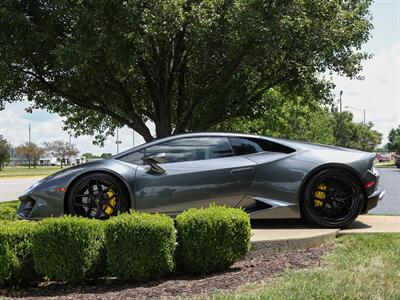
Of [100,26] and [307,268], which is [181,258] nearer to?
[307,268]

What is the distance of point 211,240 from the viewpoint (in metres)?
4.59

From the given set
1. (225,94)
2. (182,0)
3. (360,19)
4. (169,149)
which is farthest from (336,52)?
(169,149)

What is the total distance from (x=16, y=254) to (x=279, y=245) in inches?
101

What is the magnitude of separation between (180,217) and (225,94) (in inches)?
310

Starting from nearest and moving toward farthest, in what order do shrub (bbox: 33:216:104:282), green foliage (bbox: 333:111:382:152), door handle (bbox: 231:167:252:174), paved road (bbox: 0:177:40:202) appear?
shrub (bbox: 33:216:104:282) → door handle (bbox: 231:167:252:174) → paved road (bbox: 0:177:40:202) → green foliage (bbox: 333:111:382:152)

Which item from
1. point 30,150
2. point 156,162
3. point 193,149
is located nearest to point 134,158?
point 156,162

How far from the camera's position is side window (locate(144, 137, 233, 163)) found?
6211 millimetres

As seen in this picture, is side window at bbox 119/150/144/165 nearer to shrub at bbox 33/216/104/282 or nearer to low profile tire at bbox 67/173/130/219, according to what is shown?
low profile tire at bbox 67/173/130/219

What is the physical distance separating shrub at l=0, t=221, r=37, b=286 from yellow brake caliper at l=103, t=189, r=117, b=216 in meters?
1.42

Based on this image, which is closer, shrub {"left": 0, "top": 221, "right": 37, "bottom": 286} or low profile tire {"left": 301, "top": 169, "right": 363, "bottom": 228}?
shrub {"left": 0, "top": 221, "right": 37, "bottom": 286}

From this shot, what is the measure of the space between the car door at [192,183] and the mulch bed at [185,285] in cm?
119

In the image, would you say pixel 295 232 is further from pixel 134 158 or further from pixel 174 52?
pixel 174 52

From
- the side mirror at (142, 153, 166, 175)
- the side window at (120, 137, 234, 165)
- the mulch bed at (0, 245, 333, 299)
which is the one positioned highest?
the side window at (120, 137, 234, 165)

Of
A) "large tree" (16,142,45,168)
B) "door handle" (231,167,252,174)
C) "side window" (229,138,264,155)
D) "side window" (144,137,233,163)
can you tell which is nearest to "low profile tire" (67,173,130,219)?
"side window" (144,137,233,163)
